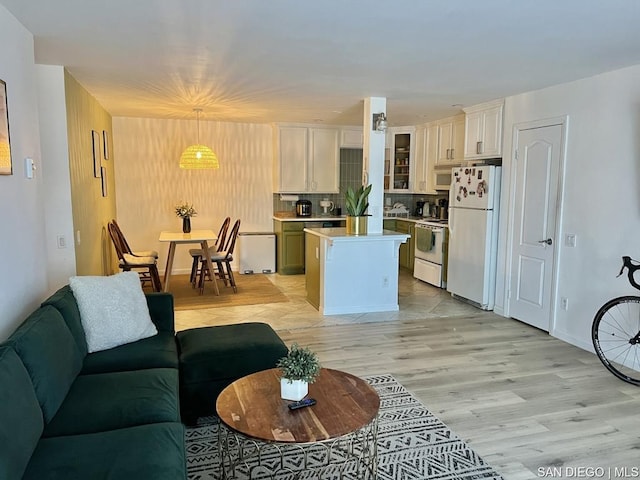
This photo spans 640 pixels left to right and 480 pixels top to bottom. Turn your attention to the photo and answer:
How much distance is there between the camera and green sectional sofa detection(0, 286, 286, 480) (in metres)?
1.56

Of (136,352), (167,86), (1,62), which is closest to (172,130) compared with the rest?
(167,86)

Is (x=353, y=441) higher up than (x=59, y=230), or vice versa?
(x=59, y=230)

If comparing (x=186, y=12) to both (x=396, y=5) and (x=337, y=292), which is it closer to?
(x=396, y=5)

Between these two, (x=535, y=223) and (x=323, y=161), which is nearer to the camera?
(x=535, y=223)

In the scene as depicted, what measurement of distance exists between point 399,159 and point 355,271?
3.19 m

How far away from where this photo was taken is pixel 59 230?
152 inches

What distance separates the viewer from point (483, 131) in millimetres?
5375

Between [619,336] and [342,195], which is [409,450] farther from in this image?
[342,195]

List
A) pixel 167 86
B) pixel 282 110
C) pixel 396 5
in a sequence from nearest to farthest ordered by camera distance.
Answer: pixel 396 5
pixel 167 86
pixel 282 110

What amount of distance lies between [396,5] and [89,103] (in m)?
3.86

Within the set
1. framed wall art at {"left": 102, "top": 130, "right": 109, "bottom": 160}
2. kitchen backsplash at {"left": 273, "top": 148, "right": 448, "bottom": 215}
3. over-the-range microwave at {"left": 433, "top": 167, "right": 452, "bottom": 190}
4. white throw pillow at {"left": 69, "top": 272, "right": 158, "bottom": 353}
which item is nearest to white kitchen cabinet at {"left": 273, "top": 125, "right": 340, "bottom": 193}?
kitchen backsplash at {"left": 273, "top": 148, "right": 448, "bottom": 215}

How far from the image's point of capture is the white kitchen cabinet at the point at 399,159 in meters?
7.58

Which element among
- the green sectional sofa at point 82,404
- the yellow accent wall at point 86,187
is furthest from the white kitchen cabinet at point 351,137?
the green sectional sofa at point 82,404

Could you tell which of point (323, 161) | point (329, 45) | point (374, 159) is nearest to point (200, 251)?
point (323, 161)
